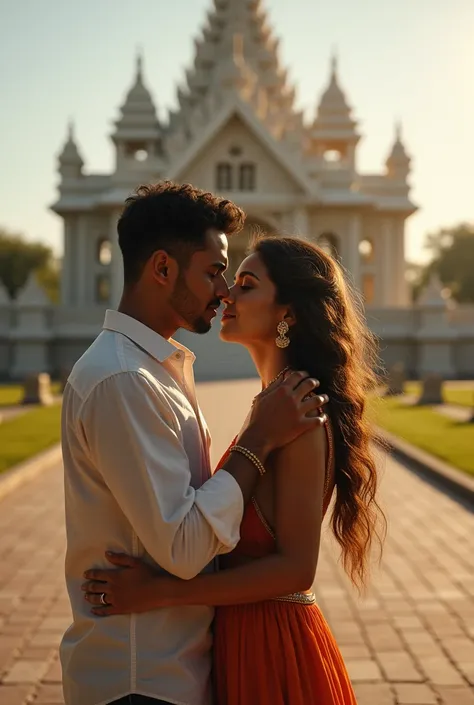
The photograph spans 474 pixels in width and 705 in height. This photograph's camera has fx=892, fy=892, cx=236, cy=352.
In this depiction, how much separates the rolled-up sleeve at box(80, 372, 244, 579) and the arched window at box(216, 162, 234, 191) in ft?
113

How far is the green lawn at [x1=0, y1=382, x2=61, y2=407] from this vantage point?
22.6m

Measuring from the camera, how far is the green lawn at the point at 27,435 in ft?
38.7

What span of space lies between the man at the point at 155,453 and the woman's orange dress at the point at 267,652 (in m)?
0.08

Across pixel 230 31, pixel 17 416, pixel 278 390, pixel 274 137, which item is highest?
pixel 230 31

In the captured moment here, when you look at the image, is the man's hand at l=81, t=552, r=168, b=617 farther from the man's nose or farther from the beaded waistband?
the man's nose

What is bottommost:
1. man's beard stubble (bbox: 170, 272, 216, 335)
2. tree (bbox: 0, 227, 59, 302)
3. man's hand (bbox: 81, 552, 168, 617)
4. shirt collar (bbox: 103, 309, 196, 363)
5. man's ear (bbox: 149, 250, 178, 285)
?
man's hand (bbox: 81, 552, 168, 617)

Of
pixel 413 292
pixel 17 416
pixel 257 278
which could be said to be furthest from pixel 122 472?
pixel 413 292

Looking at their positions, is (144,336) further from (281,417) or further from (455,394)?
(455,394)

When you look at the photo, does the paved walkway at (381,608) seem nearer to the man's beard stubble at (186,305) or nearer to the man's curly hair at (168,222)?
the man's beard stubble at (186,305)

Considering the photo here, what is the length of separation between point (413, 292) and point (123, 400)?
8886cm

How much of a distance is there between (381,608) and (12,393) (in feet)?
72.0

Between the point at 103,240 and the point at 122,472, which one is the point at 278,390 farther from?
the point at 103,240

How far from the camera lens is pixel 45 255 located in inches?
2977

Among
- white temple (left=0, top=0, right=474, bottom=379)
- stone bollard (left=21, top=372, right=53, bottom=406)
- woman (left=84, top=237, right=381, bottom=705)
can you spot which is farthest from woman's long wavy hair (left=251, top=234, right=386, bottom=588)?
white temple (left=0, top=0, right=474, bottom=379)
